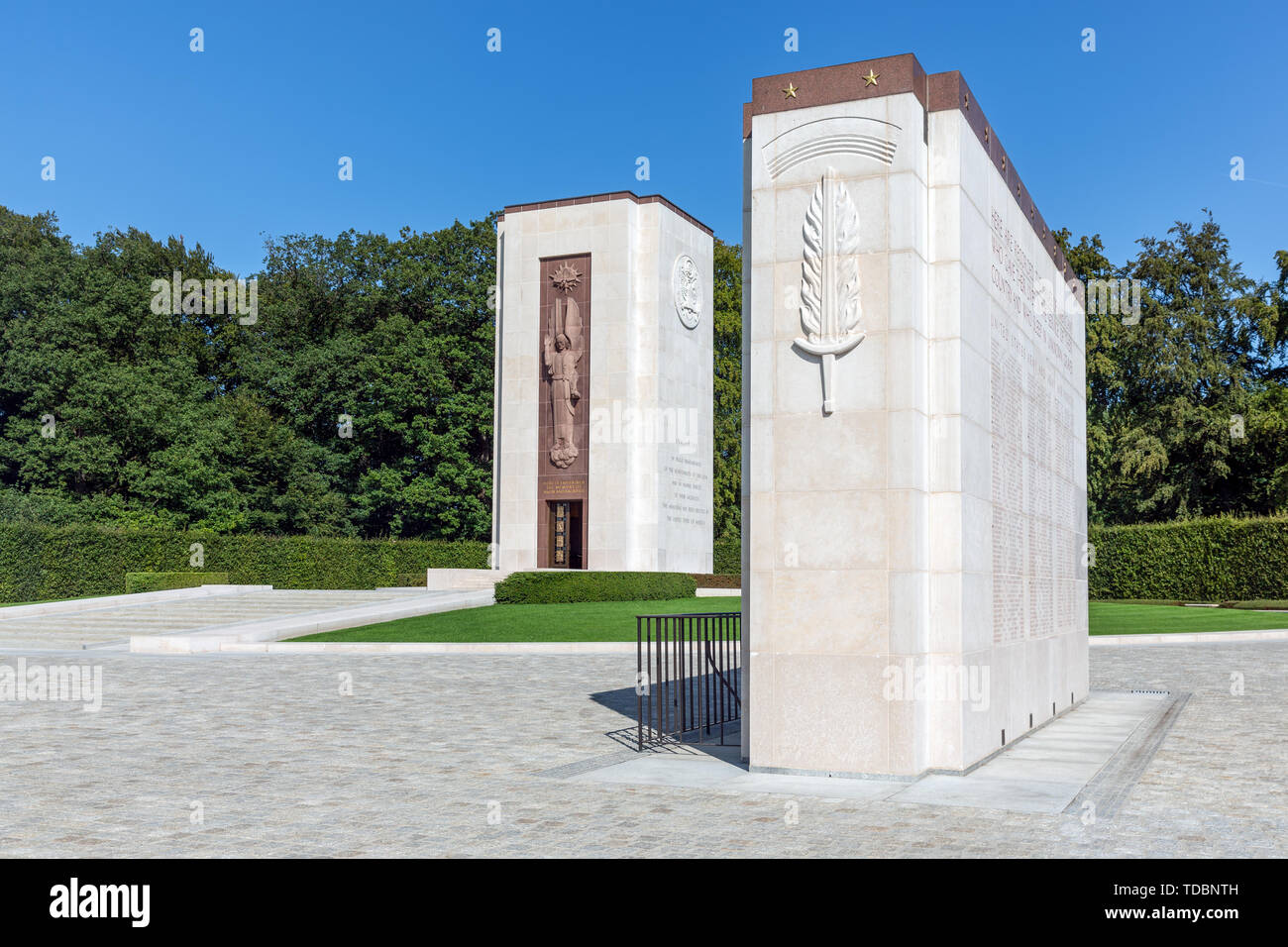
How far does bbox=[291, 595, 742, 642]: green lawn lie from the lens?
2434 cm

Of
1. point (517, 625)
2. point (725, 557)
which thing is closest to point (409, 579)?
point (725, 557)

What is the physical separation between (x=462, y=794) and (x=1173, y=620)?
86.9 ft

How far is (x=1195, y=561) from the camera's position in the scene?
136 ft

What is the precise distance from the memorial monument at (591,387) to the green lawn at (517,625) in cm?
885

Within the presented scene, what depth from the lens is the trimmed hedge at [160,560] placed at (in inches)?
1494

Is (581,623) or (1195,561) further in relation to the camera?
(1195,561)

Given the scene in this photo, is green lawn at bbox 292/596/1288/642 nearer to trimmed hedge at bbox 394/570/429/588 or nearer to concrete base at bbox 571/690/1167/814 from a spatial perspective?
concrete base at bbox 571/690/1167/814

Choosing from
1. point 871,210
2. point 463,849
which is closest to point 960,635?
point 871,210

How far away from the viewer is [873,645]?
9219 mm

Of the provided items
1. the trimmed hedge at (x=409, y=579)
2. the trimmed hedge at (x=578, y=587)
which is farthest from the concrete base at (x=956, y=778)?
the trimmed hedge at (x=409, y=579)

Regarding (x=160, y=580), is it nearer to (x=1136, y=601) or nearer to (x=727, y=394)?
(x=727, y=394)

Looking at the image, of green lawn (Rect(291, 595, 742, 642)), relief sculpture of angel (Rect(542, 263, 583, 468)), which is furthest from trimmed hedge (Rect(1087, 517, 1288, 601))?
relief sculpture of angel (Rect(542, 263, 583, 468))
